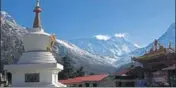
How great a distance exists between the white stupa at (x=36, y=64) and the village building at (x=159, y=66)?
636 centimetres

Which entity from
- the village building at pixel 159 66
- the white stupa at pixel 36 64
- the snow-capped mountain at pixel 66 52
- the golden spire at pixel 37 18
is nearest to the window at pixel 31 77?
the white stupa at pixel 36 64

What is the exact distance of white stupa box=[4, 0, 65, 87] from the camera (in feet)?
38.0

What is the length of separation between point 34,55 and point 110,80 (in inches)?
406

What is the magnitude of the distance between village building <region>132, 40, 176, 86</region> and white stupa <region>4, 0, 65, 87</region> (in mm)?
6364

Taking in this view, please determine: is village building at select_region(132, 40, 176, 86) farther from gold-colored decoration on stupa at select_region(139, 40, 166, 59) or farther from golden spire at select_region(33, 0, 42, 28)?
golden spire at select_region(33, 0, 42, 28)

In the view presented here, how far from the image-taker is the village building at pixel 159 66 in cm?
1709

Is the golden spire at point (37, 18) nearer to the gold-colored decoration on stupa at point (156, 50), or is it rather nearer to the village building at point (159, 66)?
the village building at point (159, 66)

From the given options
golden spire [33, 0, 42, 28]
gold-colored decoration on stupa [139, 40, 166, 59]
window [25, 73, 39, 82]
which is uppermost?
golden spire [33, 0, 42, 28]

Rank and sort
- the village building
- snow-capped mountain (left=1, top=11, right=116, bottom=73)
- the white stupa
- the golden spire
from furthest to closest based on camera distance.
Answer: snow-capped mountain (left=1, top=11, right=116, bottom=73) < the village building < the golden spire < the white stupa

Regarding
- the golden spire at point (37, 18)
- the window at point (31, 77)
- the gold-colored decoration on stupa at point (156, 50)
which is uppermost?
the golden spire at point (37, 18)

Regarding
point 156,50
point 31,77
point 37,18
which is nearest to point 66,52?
point 156,50

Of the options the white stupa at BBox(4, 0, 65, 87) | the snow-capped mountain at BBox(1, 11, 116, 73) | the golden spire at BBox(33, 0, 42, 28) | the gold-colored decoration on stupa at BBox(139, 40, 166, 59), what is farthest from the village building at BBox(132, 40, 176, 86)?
the snow-capped mountain at BBox(1, 11, 116, 73)

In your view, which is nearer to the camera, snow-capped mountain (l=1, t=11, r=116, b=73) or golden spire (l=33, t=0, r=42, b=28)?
golden spire (l=33, t=0, r=42, b=28)

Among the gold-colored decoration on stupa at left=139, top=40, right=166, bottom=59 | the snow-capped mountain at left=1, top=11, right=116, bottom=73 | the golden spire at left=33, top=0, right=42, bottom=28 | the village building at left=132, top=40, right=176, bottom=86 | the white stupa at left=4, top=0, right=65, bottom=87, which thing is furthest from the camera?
the snow-capped mountain at left=1, top=11, right=116, bottom=73
